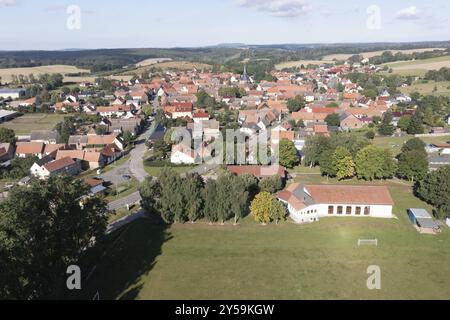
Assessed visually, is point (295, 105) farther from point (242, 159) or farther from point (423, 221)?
point (423, 221)

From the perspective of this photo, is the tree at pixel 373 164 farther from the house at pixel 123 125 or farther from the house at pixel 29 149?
the house at pixel 29 149

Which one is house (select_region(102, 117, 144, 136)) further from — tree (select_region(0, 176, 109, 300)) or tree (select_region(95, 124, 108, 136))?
tree (select_region(0, 176, 109, 300))

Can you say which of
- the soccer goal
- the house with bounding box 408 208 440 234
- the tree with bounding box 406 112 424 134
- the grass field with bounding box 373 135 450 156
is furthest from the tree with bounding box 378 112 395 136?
the soccer goal

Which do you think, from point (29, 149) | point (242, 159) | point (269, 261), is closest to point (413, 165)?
point (242, 159)

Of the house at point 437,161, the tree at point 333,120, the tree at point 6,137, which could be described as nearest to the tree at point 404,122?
the tree at point 333,120

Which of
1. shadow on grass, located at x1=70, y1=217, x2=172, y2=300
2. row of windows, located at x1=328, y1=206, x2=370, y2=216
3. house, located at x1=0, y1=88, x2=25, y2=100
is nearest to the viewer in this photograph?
shadow on grass, located at x1=70, y1=217, x2=172, y2=300
